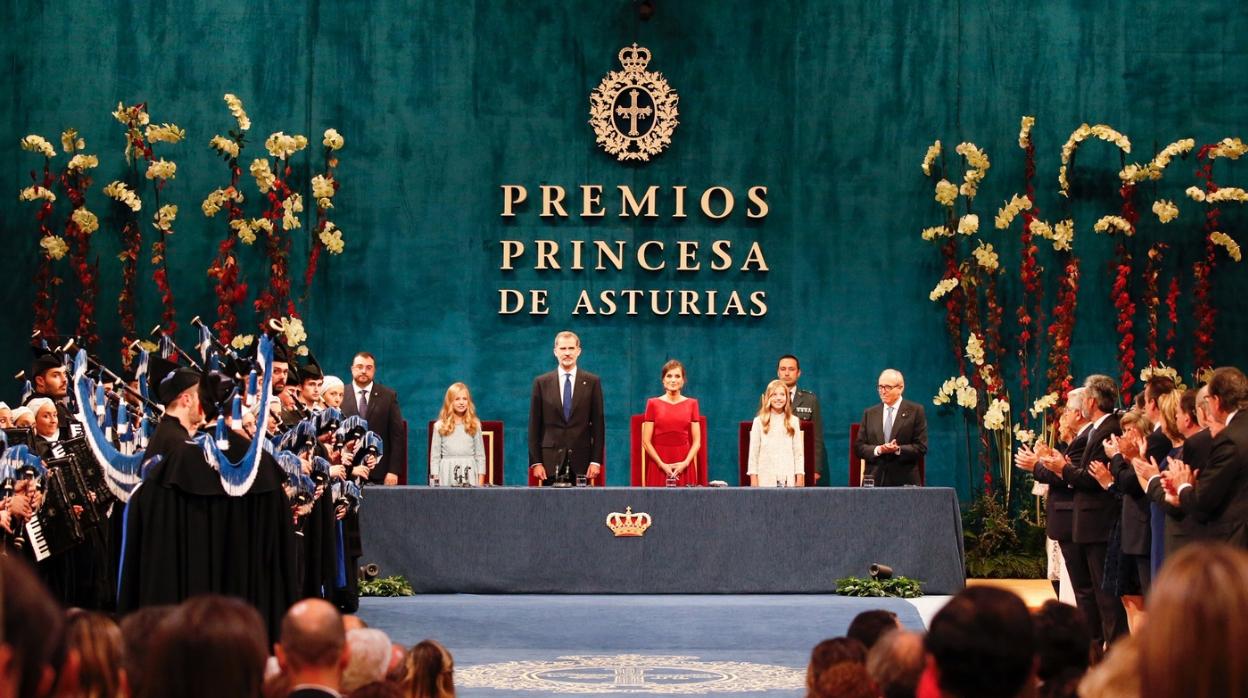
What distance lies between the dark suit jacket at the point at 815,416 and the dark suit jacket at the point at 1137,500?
4.44 meters

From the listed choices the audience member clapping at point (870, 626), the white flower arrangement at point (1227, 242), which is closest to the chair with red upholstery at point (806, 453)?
the white flower arrangement at point (1227, 242)

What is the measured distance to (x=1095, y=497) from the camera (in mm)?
7844

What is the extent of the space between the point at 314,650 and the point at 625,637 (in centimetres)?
523

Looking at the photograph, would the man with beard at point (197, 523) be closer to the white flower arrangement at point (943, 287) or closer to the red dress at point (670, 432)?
the red dress at point (670, 432)

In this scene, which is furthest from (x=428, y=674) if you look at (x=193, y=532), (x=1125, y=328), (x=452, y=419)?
(x=1125, y=328)

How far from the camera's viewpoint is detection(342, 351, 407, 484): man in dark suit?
11344 millimetres

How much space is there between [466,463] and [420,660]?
7.29 metres

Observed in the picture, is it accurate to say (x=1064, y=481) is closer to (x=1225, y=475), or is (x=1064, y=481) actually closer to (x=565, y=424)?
(x=1225, y=475)

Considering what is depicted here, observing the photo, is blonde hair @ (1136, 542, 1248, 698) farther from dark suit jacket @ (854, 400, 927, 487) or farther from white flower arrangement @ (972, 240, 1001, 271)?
white flower arrangement @ (972, 240, 1001, 271)

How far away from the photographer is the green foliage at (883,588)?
993 centimetres

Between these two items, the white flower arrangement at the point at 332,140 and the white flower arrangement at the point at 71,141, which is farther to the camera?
the white flower arrangement at the point at 332,140

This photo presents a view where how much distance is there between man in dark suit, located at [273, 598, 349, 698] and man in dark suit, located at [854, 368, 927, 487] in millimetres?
8091

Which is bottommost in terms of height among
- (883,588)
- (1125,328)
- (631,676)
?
(631,676)

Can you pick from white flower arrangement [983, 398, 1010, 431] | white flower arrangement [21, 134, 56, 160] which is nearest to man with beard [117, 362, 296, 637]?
white flower arrangement [21, 134, 56, 160]
